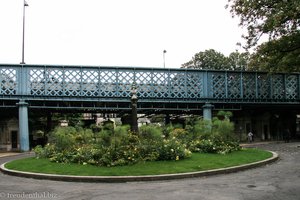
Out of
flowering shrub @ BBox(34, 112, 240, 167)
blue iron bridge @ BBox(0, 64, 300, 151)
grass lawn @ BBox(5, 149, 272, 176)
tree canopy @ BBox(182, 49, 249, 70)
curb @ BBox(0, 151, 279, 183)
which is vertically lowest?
curb @ BBox(0, 151, 279, 183)

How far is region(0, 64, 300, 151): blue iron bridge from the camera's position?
112ft

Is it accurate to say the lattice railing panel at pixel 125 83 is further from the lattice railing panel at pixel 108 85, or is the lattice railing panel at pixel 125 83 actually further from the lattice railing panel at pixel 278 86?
the lattice railing panel at pixel 278 86

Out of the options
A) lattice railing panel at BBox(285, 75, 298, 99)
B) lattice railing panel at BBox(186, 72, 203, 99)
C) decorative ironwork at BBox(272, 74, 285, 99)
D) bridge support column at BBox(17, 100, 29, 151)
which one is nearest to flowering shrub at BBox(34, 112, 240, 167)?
bridge support column at BBox(17, 100, 29, 151)

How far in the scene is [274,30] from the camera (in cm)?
2545

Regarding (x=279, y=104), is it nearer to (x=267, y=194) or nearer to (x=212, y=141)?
(x=212, y=141)

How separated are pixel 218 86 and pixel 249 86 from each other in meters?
3.64

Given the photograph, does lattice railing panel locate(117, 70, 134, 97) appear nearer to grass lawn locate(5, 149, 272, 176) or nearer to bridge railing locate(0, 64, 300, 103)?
bridge railing locate(0, 64, 300, 103)

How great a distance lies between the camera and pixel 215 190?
10453 mm

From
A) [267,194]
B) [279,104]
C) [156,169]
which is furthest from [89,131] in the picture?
[279,104]

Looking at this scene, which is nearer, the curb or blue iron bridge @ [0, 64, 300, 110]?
the curb

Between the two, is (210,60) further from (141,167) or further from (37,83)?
(141,167)

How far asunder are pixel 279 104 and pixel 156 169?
1194 inches

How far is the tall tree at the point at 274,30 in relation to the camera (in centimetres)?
2254

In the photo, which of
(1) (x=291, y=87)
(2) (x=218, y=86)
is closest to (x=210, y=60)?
(1) (x=291, y=87)
